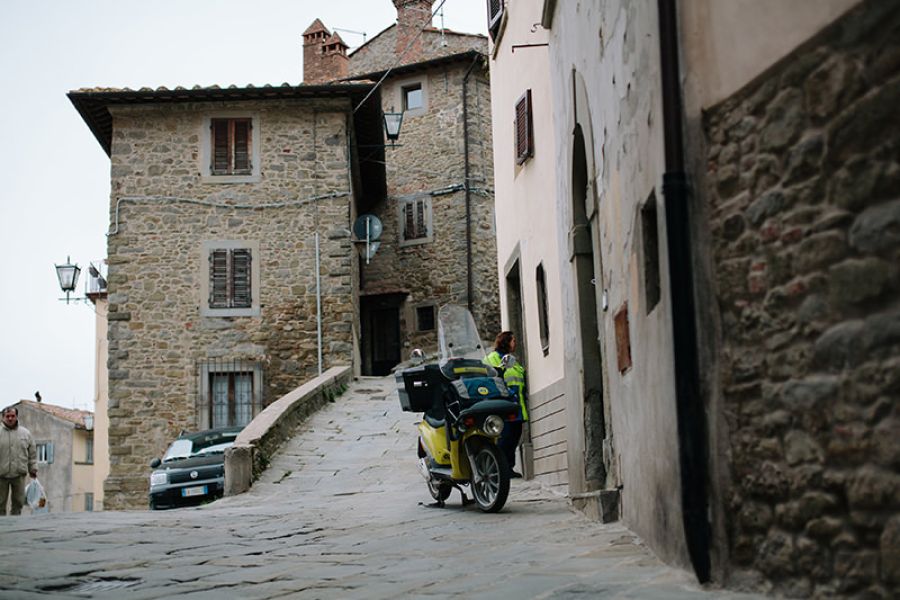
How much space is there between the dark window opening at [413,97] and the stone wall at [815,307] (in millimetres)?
25213

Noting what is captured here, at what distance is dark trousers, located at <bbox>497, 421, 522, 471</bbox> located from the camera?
28.0 feet

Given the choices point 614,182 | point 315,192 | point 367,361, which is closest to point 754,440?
point 614,182

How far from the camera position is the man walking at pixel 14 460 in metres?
11.3

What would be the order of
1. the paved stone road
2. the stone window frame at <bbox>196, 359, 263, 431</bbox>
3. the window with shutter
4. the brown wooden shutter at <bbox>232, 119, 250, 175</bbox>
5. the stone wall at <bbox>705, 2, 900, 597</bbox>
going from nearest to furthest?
the stone wall at <bbox>705, 2, 900, 597</bbox> < the paved stone road < the window with shutter < the stone window frame at <bbox>196, 359, 263, 431</bbox> < the brown wooden shutter at <bbox>232, 119, 250, 175</bbox>

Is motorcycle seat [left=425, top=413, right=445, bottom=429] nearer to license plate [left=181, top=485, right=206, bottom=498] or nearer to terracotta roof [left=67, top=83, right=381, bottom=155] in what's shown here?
license plate [left=181, top=485, right=206, bottom=498]

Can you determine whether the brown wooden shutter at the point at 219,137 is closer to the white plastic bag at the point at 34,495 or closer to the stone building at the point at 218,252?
the stone building at the point at 218,252

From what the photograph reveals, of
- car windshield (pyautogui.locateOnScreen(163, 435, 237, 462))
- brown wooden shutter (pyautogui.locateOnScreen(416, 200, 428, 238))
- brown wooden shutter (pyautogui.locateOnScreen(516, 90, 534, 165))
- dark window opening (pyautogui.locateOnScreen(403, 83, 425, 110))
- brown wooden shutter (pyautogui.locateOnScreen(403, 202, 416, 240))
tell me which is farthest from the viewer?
dark window opening (pyautogui.locateOnScreen(403, 83, 425, 110))

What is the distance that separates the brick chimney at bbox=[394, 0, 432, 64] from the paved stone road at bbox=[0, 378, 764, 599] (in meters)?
22.4

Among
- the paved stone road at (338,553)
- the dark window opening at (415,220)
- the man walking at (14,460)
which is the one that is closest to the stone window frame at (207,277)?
the dark window opening at (415,220)

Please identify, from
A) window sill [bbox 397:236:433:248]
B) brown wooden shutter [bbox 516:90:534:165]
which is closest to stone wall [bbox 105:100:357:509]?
window sill [bbox 397:236:433:248]

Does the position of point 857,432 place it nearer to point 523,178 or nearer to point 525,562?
point 525,562

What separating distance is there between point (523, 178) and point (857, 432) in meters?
8.96

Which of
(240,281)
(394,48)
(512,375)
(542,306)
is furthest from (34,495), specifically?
(394,48)

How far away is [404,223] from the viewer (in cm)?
2839
